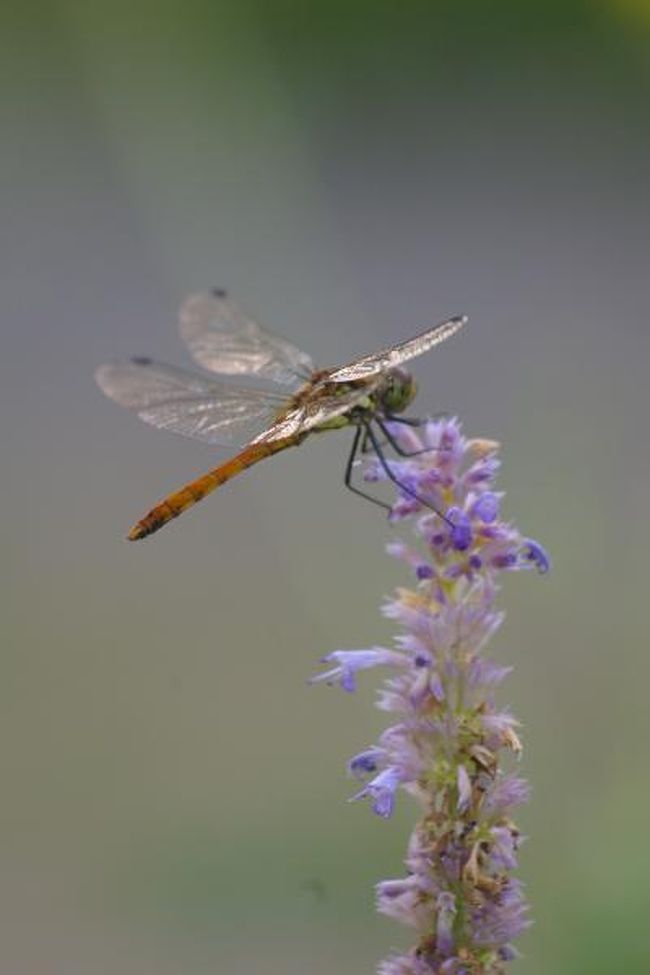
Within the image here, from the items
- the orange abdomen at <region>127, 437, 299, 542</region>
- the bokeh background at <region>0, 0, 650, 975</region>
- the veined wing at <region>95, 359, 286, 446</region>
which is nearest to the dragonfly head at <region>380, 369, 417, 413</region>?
the orange abdomen at <region>127, 437, 299, 542</region>

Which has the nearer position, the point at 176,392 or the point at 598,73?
the point at 176,392

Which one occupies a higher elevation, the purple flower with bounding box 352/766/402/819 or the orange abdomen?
the orange abdomen

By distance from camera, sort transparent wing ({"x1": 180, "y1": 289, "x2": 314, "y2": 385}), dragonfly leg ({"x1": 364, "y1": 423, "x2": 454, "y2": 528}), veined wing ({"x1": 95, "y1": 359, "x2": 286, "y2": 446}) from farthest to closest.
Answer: transparent wing ({"x1": 180, "y1": 289, "x2": 314, "y2": 385}) < veined wing ({"x1": 95, "y1": 359, "x2": 286, "y2": 446}) < dragonfly leg ({"x1": 364, "y1": 423, "x2": 454, "y2": 528})

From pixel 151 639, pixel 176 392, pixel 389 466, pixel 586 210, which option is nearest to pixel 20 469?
pixel 151 639

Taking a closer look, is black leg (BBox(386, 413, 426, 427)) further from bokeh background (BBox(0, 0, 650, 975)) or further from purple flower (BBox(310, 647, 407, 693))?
bokeh background (BBox(0, 0, 650, 975))

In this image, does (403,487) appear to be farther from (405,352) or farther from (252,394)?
→ (252,394)

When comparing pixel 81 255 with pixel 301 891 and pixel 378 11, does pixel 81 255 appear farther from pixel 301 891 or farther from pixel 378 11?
pixel 301 891

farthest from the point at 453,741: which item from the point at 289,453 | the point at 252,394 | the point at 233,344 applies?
the point at 289,453
